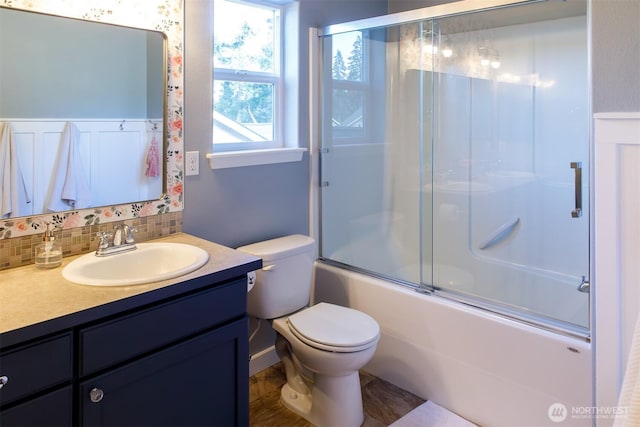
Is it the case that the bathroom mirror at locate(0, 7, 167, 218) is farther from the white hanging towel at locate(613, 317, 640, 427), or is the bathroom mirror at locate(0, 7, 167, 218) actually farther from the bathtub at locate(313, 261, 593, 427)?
the white hanging towel at locate(613, 317, 640, 427)

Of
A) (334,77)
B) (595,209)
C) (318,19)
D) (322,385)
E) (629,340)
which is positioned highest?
(318,19)

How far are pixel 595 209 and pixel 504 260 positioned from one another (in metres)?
1.14

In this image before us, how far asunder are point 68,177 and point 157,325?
710 mm

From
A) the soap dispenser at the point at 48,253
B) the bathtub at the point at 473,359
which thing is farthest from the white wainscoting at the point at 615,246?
the soap dispenser at the point at 48,253

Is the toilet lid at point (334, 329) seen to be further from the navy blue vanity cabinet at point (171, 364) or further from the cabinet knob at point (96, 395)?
the cabinet knob at point (96, 395)

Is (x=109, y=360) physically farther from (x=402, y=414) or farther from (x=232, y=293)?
(x=402, y=414)

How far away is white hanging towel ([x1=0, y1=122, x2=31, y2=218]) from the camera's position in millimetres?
1579

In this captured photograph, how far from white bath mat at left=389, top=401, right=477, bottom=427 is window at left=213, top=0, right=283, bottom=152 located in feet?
4.98

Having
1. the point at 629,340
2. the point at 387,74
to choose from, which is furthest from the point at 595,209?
the point at 387,74

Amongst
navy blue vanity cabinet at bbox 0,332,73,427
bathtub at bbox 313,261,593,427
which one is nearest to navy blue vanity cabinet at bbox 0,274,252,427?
navy blue vanity cabinet at bbox 0,332,73,427

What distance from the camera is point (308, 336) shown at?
200 centimetres

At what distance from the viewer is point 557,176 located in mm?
2656

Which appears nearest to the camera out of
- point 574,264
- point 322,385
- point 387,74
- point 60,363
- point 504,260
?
point 60,363

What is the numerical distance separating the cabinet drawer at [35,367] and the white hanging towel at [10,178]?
635mm
